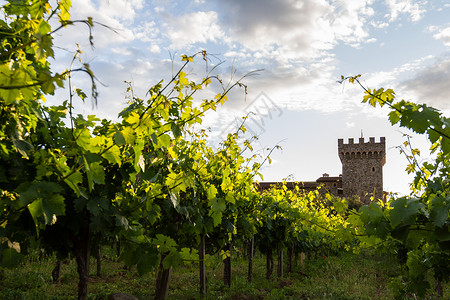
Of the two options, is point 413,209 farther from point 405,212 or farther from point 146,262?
point 146,262

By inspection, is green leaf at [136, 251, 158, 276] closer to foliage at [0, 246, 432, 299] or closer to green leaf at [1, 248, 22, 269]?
green leaf at [1, 248, 22, 269]

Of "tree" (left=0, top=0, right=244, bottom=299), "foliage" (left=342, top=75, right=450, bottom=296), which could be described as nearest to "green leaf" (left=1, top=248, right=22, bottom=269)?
"tree" (left=0, top=0, right=244, bottom=299)

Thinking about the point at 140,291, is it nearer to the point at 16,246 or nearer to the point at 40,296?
the point at 40,296

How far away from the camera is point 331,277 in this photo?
1564cm

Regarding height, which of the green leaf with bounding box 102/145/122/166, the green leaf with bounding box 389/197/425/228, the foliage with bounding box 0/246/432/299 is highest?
the green leaf with bounding box 102/145/122/166

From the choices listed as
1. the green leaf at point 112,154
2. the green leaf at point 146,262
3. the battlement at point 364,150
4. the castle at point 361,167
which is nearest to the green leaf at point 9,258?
the green leaf at point 146,262

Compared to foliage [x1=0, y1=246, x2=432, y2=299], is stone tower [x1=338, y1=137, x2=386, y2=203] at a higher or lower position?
higher

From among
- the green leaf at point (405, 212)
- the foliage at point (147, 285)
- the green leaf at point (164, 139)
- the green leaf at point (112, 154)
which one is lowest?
the foliage at point (147, 285)

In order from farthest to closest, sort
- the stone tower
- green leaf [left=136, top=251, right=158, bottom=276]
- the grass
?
the stone tower
the grass
green leaf [left=136, top=251, right=158, bottom=276]

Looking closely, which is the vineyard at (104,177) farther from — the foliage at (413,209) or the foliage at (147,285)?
the foliage at (147,285)

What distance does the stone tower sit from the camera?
51.7 m

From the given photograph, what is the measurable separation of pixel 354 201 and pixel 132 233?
45265mm

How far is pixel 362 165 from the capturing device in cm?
5216

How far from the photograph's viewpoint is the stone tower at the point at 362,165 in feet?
169
